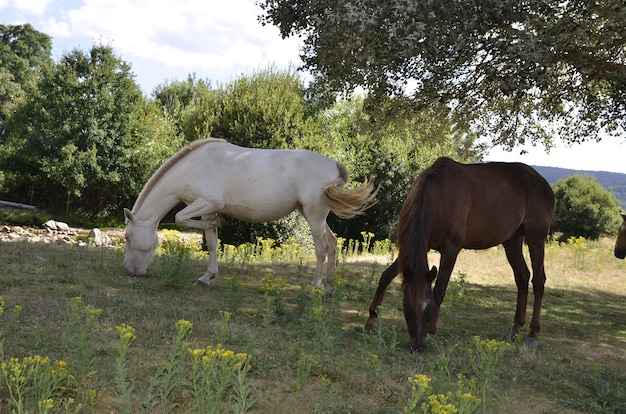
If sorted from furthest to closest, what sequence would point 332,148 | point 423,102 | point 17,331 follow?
point 332,148 < point 423,102 < point 17,331

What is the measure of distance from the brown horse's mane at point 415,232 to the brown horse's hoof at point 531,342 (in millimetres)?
2110

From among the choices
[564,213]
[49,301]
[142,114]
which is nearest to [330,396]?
[49,301]

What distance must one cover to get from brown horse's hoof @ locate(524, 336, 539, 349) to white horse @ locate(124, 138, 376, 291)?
9.21ft

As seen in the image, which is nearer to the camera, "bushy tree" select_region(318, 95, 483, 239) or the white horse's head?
the white horse's head

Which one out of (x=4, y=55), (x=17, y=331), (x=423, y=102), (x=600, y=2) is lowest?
(x=17, y=331)

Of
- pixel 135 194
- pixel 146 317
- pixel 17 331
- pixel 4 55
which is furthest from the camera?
pixel 4 55

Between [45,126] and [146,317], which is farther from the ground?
[45,126]

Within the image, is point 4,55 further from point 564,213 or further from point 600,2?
point 600,2

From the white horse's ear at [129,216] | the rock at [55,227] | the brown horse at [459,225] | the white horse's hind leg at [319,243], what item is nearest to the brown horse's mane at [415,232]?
the brown horse at [459,225]

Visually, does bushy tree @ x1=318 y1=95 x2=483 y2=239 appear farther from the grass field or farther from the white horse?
the white horse

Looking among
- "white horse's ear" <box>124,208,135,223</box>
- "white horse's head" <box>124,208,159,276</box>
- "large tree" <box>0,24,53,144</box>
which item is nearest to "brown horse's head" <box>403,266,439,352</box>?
"white horse's head" <box>124,208,159,276</box>

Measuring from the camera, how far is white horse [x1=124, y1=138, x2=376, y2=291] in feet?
26.0

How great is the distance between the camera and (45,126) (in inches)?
1121

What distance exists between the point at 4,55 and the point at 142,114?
1935 cm
